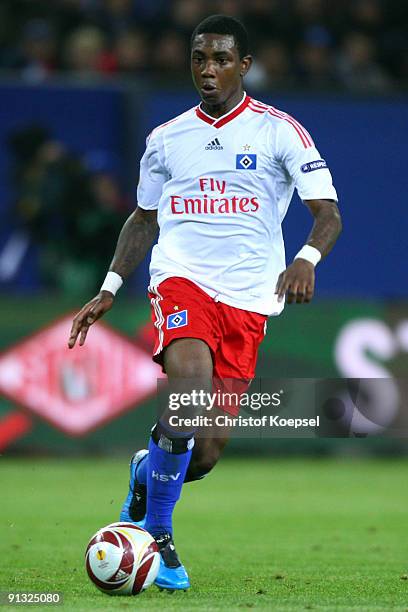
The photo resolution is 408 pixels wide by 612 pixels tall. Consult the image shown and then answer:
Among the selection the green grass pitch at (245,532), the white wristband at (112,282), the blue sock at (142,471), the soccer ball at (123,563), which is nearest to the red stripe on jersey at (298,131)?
the white wristband at (112,282)

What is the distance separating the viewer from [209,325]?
21.8 feet

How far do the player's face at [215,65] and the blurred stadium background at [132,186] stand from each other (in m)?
6.41

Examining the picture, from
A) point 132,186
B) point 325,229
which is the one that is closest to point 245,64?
point 325,229

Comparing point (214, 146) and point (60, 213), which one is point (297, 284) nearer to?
point (214, 146)

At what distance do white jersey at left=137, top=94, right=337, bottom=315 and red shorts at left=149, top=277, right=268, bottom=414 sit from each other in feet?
0.15

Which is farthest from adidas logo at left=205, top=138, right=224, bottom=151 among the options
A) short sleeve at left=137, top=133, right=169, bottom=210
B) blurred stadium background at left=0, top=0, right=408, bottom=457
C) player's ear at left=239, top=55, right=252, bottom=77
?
blurred stadium background at left=0, top=0, right=408, bottom=457

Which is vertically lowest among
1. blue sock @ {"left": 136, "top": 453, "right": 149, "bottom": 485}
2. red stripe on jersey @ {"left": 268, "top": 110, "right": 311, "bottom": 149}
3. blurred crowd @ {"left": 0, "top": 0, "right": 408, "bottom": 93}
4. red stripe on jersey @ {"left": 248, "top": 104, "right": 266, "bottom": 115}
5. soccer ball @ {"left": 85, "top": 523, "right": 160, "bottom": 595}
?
soccer ball @ {"left": 85, "top": 523, "right": 160, "bottom": 595}

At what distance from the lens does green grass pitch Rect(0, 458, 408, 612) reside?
20.8ft

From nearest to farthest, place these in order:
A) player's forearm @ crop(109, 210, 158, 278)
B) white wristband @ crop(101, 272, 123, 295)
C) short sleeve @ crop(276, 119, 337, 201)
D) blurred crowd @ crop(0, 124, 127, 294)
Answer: short sleeve @ crop(276, 119, 337, 201) → white wristband @ crop(101, 272, 123, 295) → player's forearm @ crop(109, 210, 158, 278) → blurred crowd @ crop(0, 124, 127, 294)

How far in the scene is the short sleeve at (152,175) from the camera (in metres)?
6.95

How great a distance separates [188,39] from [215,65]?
29.1ft

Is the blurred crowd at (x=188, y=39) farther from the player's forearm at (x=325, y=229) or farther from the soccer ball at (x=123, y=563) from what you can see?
the soccer ball at (x=123, y=563)

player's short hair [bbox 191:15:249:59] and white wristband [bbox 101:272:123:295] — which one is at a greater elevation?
player's short hair [bbox 191:15:249:59]

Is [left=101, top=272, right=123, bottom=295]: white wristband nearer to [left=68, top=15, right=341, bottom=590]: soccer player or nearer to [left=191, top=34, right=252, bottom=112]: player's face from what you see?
[left=68, top=15, right=341, bottom=590]: soccer player
